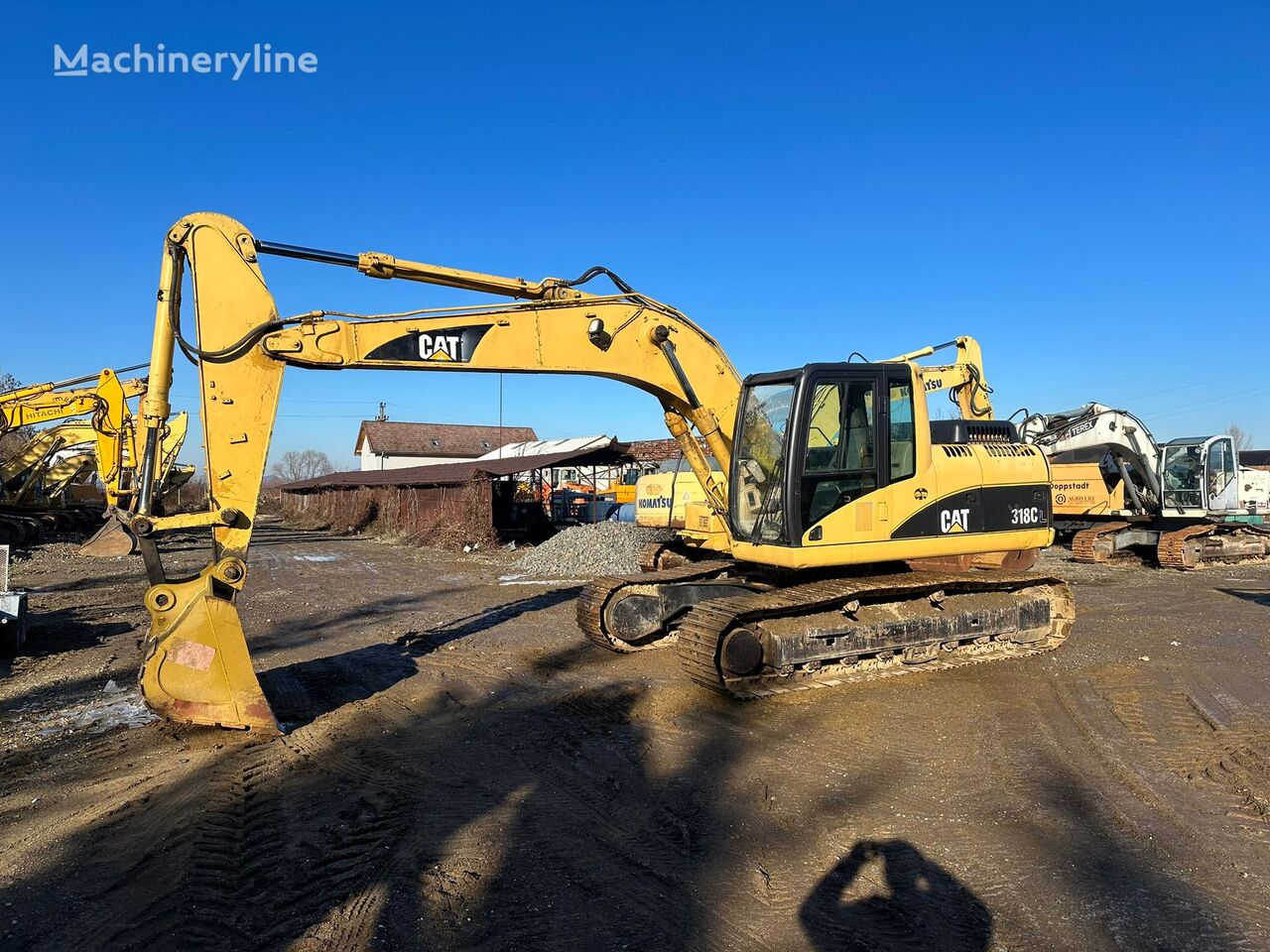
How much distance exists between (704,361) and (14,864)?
6.16 metres

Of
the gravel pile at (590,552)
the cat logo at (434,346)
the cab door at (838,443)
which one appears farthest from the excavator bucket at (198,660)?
the gravel pile at (590,552)

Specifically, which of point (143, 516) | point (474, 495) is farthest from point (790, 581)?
point (474, 495)

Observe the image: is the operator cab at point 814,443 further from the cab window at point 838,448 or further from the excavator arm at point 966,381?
the excavator arm at point 966,381

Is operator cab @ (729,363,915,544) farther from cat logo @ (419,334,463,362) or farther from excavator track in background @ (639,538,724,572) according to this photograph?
cat logo @ (419,334,463,362)

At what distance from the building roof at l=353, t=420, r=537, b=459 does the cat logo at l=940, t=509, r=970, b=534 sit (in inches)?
2088

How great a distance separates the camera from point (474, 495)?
23.0 m

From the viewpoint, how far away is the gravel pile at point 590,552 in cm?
Answer: 1677

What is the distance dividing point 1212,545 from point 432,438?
54.2 m

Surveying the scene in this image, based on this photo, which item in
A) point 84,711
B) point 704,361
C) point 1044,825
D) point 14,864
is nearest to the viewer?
point 14,864

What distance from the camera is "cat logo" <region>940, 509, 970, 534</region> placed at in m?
7.82

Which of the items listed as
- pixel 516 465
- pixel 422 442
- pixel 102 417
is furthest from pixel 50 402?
pixel 422 442

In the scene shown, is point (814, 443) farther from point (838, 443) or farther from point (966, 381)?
point (966, 381)

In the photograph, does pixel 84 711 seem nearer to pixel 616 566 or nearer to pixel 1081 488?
pixel 616 566

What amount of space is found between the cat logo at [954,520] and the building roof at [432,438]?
53033 millimetres
